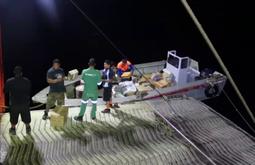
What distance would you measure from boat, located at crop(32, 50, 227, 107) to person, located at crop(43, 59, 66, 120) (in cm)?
250

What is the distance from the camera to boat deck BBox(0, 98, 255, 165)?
974 cm

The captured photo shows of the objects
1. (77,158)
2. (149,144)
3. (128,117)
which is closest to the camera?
(77,158)

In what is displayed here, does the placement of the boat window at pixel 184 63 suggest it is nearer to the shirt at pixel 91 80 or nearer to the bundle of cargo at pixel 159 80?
the bundle of cargo at pixel 159 80

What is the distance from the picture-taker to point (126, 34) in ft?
88.2

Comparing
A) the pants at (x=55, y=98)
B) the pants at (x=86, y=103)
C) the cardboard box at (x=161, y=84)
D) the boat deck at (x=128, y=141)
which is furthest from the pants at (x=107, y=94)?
the cardboard box at (x=161, y=84)

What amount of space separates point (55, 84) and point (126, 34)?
16.5m

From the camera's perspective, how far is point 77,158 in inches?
379

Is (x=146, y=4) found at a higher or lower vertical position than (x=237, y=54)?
higher

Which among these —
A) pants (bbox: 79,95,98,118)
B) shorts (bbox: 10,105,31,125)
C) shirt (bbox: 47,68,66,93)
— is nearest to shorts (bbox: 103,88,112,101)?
pants (bbox: 79,95,98,118)

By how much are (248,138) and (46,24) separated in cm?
1905

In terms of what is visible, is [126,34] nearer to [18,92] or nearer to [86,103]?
[86,103]

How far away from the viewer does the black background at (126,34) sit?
22438 mm

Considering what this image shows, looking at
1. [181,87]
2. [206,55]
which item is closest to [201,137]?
[181,87]

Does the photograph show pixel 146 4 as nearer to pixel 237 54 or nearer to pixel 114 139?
pixel 237 54
